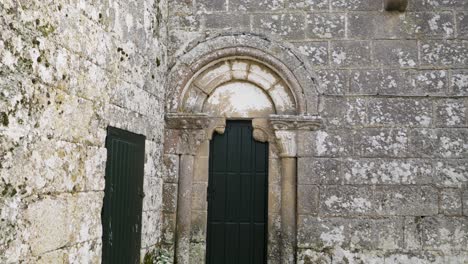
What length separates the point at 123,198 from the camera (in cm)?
373

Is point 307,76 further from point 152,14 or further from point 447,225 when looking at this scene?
point 447,225

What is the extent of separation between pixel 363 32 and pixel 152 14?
2213mm

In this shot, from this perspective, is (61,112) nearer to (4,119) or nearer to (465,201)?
(4,119)

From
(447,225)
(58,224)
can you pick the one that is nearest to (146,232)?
(58,224)

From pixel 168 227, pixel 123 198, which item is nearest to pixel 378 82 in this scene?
pixel 168 227

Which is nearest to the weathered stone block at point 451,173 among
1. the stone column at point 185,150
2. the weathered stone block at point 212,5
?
the stone column at point 185,150

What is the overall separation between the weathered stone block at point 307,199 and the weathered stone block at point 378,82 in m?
1.10

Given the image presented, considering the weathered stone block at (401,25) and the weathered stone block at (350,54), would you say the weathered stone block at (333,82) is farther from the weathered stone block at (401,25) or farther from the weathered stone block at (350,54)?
the weathered stone block at (401,25)

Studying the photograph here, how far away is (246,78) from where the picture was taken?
499 cm

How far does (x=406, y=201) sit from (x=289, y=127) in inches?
54.3

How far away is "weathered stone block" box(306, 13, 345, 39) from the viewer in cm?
493

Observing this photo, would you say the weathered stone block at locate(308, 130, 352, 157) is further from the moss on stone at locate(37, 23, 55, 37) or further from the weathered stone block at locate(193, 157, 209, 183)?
the moss on stone at locate(37, 23, 55, 37)

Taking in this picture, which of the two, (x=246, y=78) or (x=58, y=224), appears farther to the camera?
(x=246, y=78)

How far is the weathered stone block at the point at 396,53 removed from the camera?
15.9 ft
